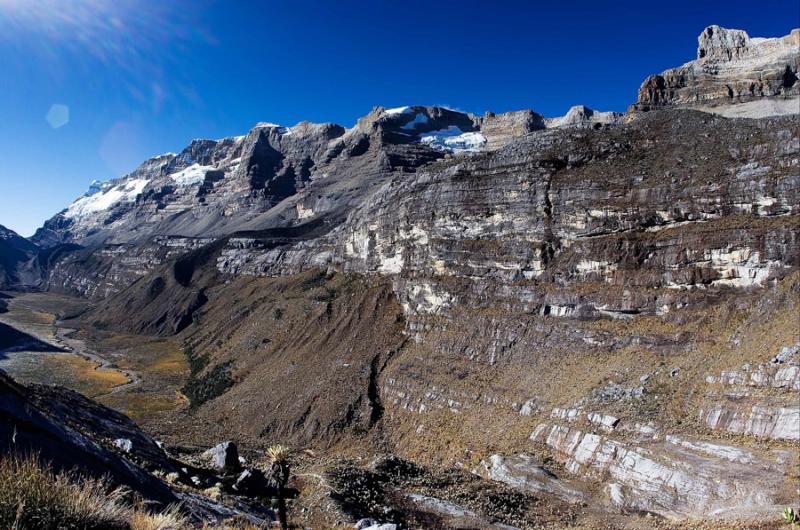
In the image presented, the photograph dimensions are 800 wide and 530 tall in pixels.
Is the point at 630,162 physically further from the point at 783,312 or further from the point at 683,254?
the point at 783,312

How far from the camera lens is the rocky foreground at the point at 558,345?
2286 centimetres

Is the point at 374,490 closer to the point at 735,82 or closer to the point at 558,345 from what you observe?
the point at 558,345

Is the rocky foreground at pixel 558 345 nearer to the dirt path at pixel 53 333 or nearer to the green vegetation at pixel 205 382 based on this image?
the green vegetation at pixel 205 382

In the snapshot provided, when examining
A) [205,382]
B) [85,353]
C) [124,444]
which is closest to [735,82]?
[124,444]

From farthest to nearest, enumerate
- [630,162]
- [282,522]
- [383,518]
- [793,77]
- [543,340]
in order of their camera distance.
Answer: [793,77]
[630,162]
[543,340]
[383,518]
[282,522]

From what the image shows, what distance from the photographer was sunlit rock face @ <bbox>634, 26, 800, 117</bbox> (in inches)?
2712

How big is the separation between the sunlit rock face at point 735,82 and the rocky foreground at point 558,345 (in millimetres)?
→ 369

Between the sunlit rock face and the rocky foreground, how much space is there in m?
0.37

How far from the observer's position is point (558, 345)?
121 ft

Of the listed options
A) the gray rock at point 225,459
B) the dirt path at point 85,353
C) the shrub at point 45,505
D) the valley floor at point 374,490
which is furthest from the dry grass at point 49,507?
the dirt path at point 85,353

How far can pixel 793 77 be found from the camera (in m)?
70.4

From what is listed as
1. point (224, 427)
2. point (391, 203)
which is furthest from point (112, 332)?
point (391, 203)

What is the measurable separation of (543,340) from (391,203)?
1222 inches

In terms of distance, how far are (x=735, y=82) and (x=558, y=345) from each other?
209ft
